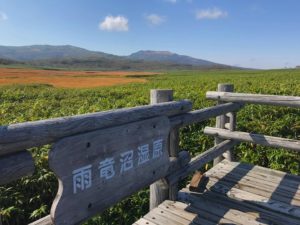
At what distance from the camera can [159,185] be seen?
12.7 ft

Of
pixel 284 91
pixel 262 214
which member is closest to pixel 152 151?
pixel 262 214

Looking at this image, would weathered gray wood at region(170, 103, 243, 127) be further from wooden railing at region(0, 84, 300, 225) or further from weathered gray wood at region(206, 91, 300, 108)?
weathered gray wood at region(206, 91, 300, 108)

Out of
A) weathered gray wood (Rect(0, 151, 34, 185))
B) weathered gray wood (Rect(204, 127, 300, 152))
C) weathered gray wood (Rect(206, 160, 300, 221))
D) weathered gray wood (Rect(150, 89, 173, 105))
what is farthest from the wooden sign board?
weathered gray wood (Rect(204, 127, 300, 152))

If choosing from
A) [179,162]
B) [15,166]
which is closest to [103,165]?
[15,166]

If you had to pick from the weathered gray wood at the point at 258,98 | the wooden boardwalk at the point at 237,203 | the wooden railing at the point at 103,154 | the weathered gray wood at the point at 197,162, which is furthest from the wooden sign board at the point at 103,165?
the weathered gray wood at the point at 258,98

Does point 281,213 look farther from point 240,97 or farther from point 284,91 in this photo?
point 284,91

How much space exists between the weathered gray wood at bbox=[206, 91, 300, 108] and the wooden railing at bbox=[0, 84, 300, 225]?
119cm

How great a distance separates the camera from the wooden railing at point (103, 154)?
2062 millimetres

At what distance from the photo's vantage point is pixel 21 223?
4852 mm

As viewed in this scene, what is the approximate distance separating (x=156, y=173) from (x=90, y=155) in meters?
1.06

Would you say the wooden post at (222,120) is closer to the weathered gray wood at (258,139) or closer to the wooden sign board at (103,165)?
the weathered gray wood at (258,139)

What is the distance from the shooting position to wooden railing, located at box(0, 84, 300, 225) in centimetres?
206

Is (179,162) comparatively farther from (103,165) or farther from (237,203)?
(103,165)

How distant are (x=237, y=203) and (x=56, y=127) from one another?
2.78 meters
